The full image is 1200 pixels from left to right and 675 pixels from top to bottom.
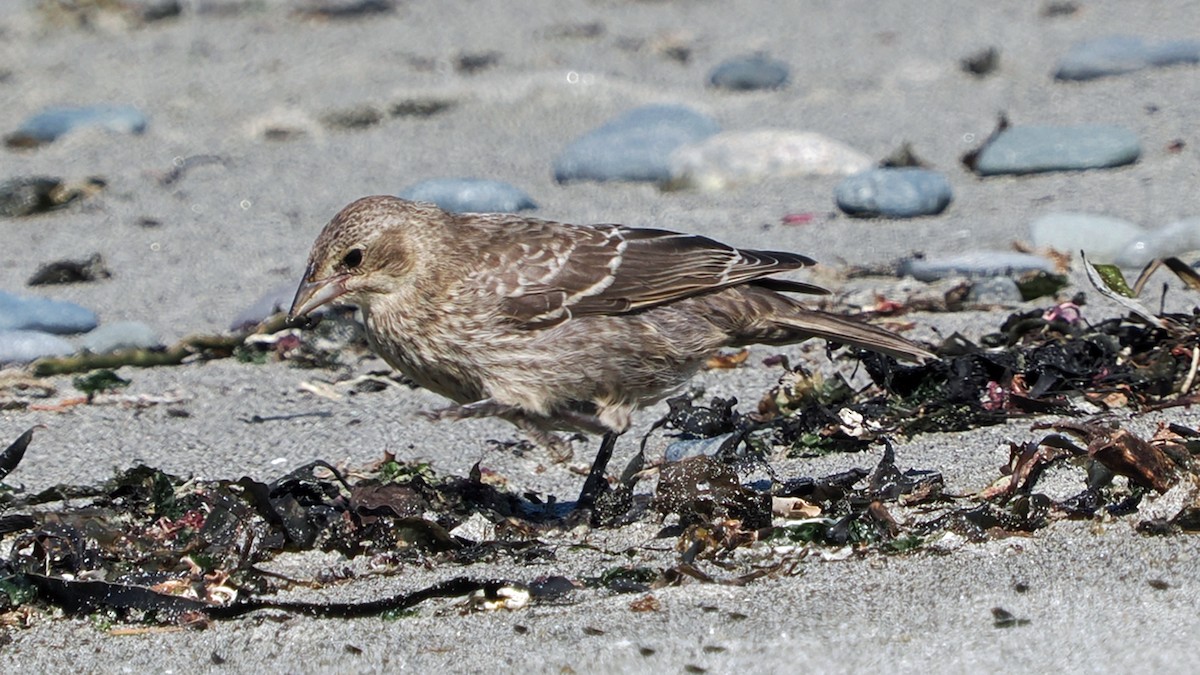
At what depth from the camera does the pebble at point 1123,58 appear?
433 inches

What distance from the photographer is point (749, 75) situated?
11.7 m

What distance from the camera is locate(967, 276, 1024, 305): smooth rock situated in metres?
7.23

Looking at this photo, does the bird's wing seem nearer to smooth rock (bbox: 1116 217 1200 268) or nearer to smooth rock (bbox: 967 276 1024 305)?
smooth rock (bbox: 967 276 1024 305)

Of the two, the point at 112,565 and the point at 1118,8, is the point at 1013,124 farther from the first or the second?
the point at 112,565

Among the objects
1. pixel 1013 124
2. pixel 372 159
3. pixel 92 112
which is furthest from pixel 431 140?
pixel 1013 124

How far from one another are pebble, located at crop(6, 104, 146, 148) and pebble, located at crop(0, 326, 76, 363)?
399 cm

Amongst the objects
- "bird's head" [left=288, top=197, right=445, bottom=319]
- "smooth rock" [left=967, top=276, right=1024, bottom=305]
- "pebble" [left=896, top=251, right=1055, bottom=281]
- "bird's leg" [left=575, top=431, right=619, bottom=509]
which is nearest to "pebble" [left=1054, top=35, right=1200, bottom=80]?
"pebble" [left=896, top=251, right=1055, bottom=281]

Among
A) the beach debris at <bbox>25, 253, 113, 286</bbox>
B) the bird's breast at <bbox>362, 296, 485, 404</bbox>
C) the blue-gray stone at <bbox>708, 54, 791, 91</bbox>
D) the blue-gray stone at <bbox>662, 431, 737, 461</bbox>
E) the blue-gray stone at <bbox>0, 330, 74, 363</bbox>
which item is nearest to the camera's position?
the bird's breast at <bbox>362, 296, 485, 404</bbox>

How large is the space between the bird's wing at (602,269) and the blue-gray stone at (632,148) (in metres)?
3.67

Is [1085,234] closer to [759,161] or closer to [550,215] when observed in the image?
[759,161]

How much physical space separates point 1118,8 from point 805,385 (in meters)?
7.75

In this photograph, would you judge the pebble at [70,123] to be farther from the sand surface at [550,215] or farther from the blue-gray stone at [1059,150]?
the blue-gray stone at [1059,150]

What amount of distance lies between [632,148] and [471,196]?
130 cm

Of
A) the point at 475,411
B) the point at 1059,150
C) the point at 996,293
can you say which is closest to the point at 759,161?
the point at 1059,150
